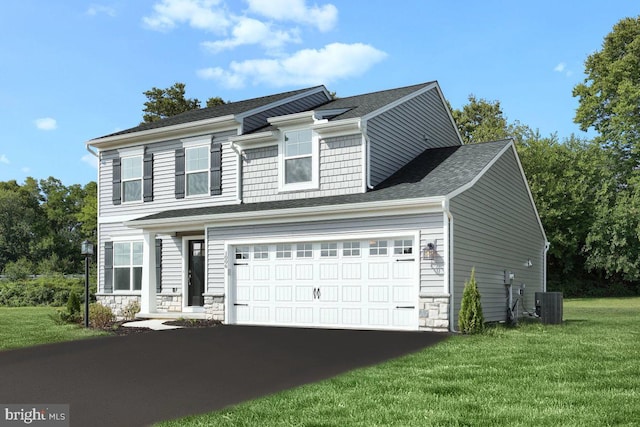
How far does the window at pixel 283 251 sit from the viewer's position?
15.5 meters

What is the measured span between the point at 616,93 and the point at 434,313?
1150 inches

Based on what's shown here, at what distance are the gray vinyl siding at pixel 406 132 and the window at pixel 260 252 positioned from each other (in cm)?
320

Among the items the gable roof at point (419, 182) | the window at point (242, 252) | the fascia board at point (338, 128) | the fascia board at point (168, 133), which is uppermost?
the fascia board at point (168, 133)

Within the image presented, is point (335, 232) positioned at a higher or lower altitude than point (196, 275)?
higher

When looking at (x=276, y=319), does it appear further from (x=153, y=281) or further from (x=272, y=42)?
(x=272, y=42)

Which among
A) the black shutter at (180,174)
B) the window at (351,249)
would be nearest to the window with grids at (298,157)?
the window at (351,249)

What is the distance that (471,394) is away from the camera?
6801 mm

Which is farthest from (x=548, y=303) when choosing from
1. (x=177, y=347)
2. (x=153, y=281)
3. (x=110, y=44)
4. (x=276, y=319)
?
(x=110, y=44)

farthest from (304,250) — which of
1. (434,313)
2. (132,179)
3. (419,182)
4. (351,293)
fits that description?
(132,179)

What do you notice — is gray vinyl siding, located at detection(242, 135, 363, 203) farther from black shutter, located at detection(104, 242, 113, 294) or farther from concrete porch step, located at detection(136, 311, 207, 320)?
black shutter, located at detection(104, 242, 113, 294)

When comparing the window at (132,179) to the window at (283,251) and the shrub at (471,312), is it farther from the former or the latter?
the shrub at (471,312)

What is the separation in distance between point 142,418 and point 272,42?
16999mm

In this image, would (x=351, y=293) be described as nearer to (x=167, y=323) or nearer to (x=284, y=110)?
(x=167, y=323)

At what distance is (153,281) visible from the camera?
60.4ft
